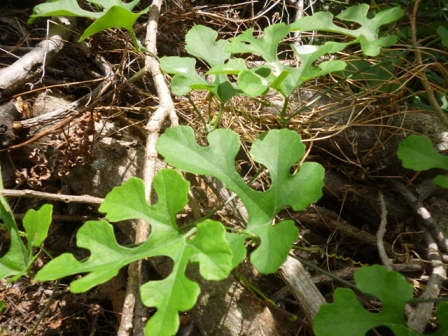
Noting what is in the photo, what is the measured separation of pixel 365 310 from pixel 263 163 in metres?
0.46

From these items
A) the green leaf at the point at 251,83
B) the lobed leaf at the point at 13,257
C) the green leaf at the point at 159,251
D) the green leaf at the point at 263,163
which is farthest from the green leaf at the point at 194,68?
the lobed leaf at the point at 13,257

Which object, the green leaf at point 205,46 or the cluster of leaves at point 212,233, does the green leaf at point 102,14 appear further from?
the cluster of leaves at point 212,233

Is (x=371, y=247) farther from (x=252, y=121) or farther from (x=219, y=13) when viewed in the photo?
(x=219, y=13)

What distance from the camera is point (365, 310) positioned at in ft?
3.87

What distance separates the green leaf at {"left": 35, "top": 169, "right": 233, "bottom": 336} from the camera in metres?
1.02

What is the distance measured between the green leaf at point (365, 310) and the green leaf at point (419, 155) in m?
0.42

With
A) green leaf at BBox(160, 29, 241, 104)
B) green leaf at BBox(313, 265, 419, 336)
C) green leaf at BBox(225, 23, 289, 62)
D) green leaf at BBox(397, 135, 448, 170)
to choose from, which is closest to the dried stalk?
green leaf at BBox(160, 29, 241, 104)

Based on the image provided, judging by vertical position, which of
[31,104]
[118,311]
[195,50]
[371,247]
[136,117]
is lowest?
[118,311]

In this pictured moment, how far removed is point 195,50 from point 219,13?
80cm

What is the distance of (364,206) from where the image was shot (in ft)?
5.84

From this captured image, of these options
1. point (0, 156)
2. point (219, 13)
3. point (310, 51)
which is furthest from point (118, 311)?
point (219, 13)

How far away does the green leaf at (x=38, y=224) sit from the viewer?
4.29ft

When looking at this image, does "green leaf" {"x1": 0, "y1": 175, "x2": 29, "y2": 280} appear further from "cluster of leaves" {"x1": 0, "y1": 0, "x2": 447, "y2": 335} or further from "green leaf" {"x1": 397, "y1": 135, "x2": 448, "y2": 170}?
"green leaf" {"x1": 397, "y1": 135, "x2": 448, "y2": 170}

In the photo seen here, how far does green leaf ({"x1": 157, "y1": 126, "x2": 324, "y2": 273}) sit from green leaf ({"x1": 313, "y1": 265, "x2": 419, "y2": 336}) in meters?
0.24
